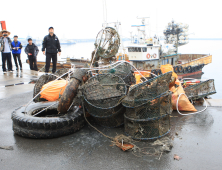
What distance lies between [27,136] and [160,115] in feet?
7.81

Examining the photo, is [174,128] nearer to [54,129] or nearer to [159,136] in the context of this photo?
[159,136]

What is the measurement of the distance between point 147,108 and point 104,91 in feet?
3.23

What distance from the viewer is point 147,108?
3.22 metres

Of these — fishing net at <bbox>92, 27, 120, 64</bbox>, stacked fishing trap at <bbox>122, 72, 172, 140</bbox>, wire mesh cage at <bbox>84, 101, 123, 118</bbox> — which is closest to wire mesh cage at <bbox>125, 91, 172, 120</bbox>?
stacked fishing trap at <bbox>122, 72, 172, 140</bbox>

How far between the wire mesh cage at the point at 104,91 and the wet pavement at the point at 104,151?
0.56 meters

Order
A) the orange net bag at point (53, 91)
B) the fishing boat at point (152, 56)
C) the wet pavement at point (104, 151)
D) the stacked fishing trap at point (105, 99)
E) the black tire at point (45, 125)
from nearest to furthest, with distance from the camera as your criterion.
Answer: the wet pavement at point (104, 151) < the black tire at point (45, 125) < the stacked fishing trap at point (105, 99) < the orange net bag at point (53, 91) < the fishing boat at point (152, 56)

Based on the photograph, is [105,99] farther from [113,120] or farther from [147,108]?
[147,108]

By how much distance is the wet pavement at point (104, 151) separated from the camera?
2631 millimetres

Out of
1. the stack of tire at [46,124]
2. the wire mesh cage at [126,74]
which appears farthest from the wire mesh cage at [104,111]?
the wire mesh cage at [126,74]

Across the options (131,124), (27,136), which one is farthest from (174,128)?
(27,136)

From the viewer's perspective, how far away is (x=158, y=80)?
321cm

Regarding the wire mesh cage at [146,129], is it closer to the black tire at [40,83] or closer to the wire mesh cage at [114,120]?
the wire mesh cage at [114,120]

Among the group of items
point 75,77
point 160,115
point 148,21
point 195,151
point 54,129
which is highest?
point 148,21

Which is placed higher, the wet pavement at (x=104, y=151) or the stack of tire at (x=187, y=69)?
the wet pavement at (x=104, y=151)
